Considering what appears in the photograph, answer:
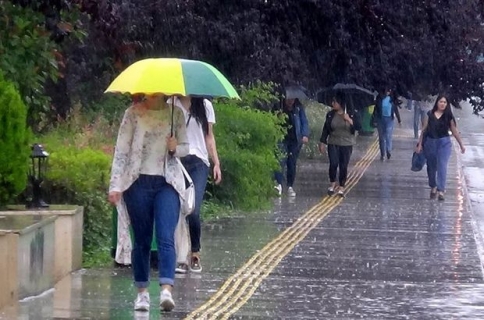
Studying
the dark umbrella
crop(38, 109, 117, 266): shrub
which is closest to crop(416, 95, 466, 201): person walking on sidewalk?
the dark umbrella

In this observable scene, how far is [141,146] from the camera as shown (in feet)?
30.1

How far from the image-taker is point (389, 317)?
9555mm

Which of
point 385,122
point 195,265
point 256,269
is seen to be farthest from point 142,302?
point 385,122

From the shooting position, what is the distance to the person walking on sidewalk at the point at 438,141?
19516mm

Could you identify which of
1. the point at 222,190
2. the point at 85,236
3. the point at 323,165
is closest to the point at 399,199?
the point at 222,190

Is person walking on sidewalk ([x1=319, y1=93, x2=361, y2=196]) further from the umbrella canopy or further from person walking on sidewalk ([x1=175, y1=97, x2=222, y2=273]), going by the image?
person walking on sidewalk ([x1=175, y1=97, x2=222, y2=273])

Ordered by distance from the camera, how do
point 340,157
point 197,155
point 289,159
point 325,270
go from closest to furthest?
point 197,155 < point 325,270 < point 340,157 < point 289,159

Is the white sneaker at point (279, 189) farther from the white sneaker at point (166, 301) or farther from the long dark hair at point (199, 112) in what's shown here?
the white sneaker at point (166, 301)

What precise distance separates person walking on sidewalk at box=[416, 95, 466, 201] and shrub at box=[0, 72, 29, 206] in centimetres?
1002

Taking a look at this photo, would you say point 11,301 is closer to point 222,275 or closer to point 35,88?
point 222,275

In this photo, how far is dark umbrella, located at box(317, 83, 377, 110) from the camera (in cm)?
2497

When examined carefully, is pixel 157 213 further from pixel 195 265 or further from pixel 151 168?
pixel 195 265

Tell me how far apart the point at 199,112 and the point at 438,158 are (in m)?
9.14

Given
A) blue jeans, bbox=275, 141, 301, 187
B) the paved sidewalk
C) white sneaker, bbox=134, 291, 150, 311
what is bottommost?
the paved sidewalk
